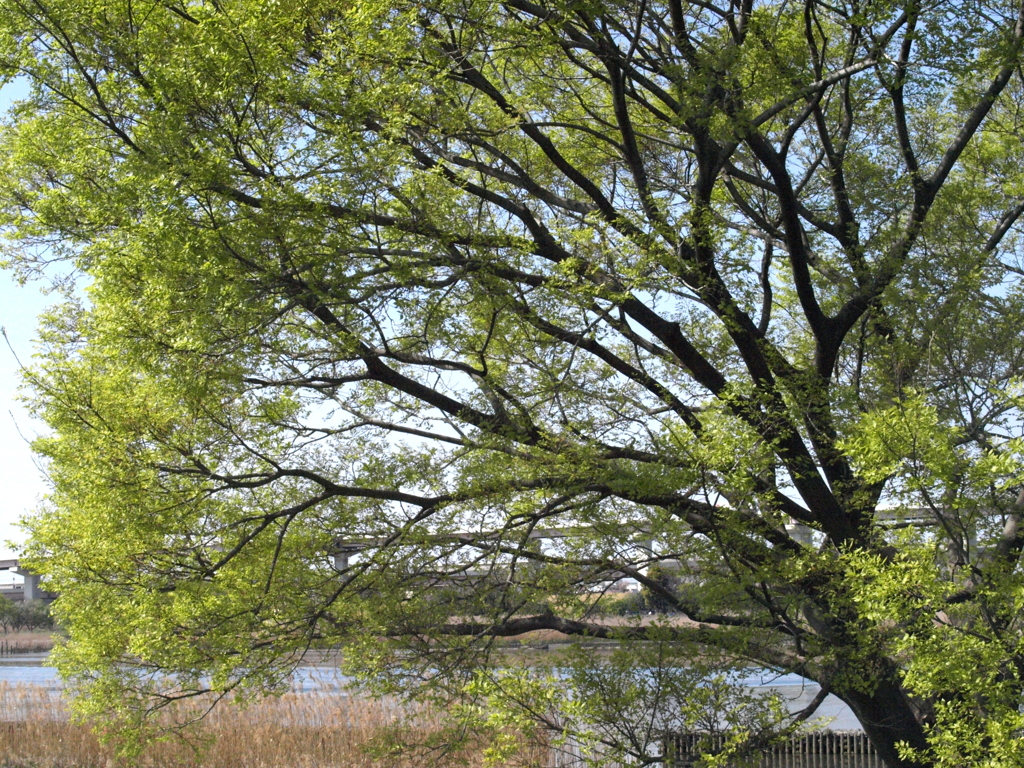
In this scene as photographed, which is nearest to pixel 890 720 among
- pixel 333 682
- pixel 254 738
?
pixel 254 738

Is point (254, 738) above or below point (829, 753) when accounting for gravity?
above

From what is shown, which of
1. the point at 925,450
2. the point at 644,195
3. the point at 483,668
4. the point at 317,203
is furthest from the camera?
the point at 644,195

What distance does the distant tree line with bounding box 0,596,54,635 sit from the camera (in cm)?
3550

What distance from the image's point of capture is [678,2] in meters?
6.96

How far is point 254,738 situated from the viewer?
1133 centimetres

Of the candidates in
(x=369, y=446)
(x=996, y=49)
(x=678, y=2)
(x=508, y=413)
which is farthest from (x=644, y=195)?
(x=369, y=446)

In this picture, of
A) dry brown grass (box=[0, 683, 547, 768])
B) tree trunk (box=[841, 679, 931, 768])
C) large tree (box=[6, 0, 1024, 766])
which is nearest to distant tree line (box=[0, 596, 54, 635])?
dry brown grass (box=[0, 683, 547, 768])

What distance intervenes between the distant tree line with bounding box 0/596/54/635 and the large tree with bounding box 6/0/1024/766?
1224 inches

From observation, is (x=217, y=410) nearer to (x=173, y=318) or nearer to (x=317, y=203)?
(x=173, y=318)

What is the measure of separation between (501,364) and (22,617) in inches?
1389

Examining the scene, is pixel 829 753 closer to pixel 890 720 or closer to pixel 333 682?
pixel 890 720

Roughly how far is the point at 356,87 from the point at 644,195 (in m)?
2.40

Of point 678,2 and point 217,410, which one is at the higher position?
point 678,2

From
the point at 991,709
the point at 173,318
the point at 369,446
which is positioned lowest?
the point at 991,709
